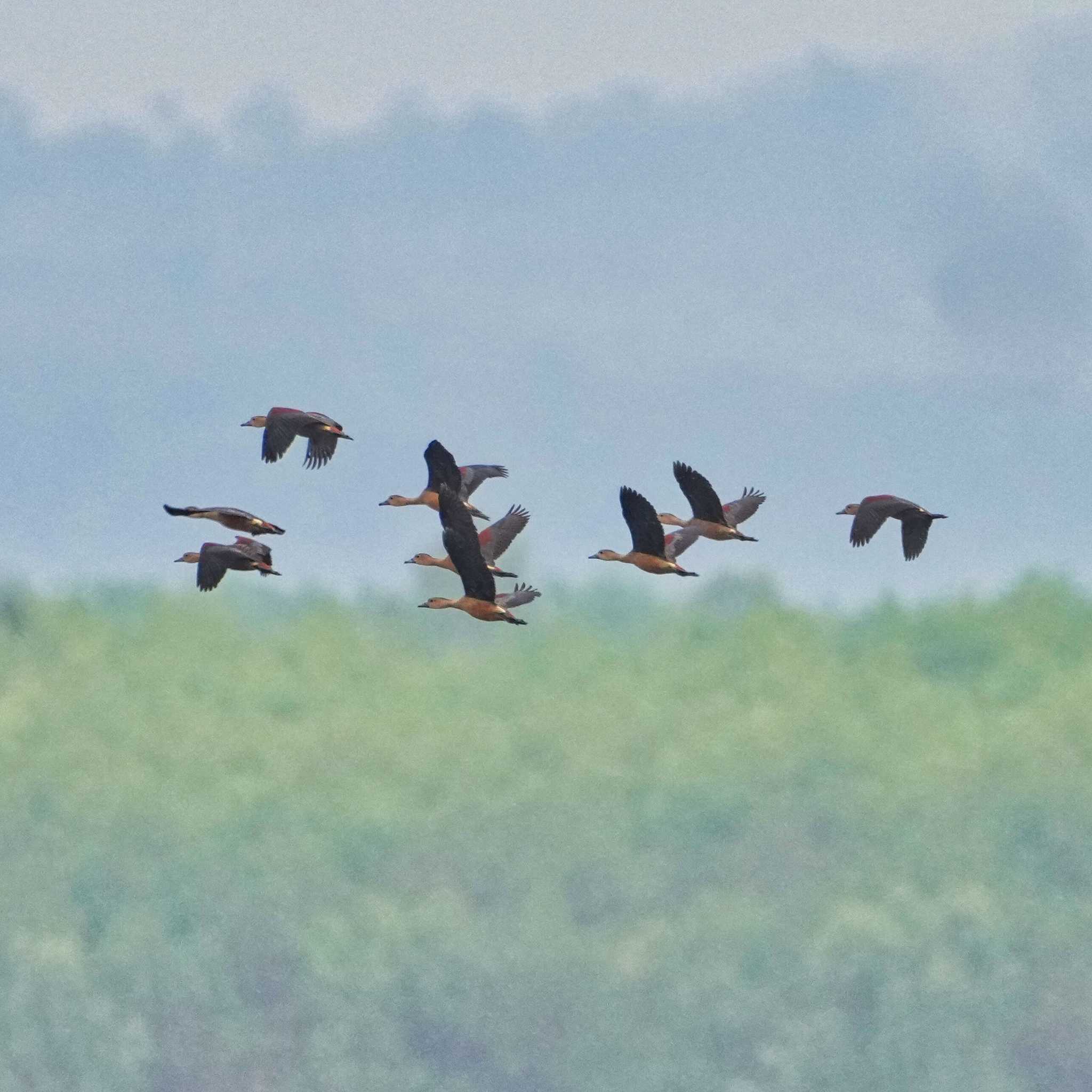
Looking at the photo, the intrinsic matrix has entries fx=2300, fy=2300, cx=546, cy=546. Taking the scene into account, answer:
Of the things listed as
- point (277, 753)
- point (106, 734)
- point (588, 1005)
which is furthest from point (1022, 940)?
point (106, 734)

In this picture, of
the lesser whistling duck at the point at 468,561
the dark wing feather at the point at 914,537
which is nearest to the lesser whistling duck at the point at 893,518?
the dark wing feather at the point at 914,537

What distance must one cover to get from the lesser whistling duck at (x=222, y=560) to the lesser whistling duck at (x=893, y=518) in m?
7.76

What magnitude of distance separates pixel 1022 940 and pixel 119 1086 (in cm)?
2900

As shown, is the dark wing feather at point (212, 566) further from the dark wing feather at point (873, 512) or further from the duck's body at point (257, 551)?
the dark wing feather at point (873, 512)

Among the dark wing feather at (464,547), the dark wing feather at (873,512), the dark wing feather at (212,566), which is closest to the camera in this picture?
the dark wing feather at (464,547)

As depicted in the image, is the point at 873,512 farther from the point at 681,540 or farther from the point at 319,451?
the point at 319,451

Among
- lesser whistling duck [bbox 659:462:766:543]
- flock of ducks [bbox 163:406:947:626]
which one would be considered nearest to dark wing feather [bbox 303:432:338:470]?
flock of ducks [bbox 163:406:947:626]

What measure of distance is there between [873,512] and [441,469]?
5.67 metres

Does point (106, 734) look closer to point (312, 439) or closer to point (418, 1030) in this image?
point (418, 1030)

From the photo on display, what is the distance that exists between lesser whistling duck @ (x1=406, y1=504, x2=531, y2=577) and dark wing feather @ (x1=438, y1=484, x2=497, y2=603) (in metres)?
1.95

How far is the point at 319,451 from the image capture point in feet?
93.0

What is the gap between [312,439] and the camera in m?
28.3

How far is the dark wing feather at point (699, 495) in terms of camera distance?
27.5m

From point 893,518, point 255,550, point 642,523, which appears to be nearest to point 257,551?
point 255,550
